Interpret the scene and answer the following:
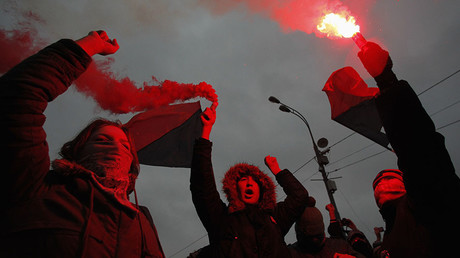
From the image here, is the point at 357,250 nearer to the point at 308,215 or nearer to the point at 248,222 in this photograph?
the point at 308,215

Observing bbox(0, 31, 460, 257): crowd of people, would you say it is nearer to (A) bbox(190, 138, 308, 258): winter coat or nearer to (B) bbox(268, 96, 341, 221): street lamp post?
(A) bbox(190, 138, 308, 258): winter coat

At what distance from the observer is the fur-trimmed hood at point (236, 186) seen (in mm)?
3223

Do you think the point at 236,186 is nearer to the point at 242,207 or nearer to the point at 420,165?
the point at 242,207

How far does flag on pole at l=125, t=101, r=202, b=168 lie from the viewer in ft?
14.3

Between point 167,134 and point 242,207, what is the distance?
215 centimetres

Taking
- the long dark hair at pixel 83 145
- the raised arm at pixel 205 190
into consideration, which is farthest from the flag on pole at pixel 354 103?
the long dark hair at pixel 83 145

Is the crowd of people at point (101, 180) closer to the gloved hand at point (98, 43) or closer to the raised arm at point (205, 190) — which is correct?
the gloved hand at point (98, 43)

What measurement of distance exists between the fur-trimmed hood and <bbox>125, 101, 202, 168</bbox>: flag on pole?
Result: 130 cm

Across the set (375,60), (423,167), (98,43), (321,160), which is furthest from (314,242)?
(321,160)

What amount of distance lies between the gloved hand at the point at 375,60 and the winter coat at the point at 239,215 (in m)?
1.81

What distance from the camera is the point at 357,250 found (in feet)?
14.2

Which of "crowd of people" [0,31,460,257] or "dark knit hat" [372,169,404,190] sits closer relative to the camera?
"crowd of people" [0,31,460,257]

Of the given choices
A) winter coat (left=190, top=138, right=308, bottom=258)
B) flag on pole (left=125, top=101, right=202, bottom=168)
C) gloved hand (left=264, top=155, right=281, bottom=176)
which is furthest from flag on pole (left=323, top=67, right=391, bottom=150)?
flag on pole (left=125, top=101, right=202, bottom=168)

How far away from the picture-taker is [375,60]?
6.13ft
